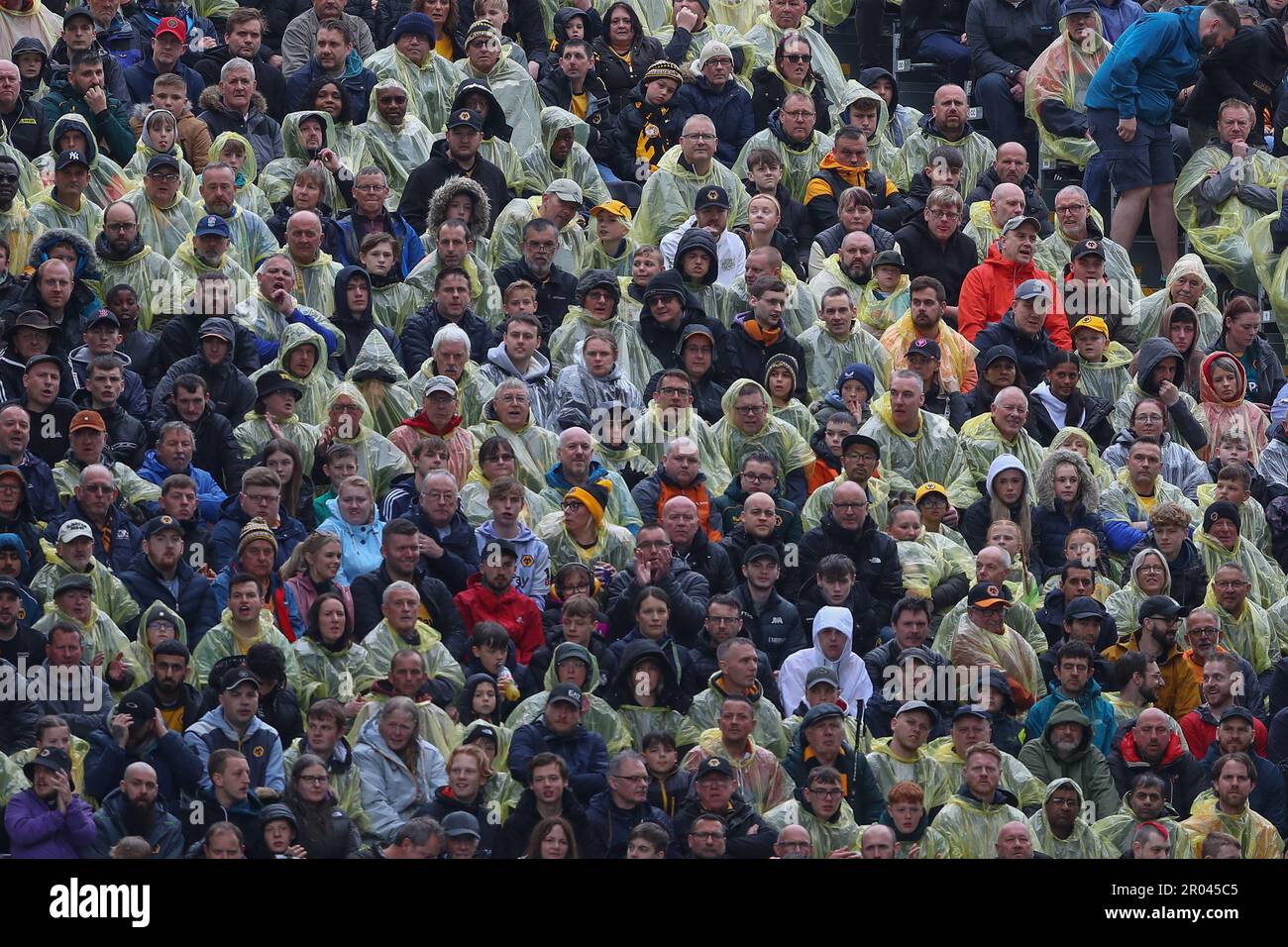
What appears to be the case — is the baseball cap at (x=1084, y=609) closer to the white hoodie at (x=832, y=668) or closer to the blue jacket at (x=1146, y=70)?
the white hoodie at (x=832, y=668)

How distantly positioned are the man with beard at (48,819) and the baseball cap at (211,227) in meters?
4.47

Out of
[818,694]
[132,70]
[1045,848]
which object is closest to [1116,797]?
[1045,848]

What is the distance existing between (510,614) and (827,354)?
3.32m

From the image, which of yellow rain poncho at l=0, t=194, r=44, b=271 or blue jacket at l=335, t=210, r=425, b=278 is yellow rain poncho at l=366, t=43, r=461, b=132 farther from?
yellow rain poncho at l=0, t=194, r=44, b=271

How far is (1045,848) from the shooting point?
1603 centimetres

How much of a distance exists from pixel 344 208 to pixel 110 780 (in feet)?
17.6

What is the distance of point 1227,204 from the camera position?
2069 cm

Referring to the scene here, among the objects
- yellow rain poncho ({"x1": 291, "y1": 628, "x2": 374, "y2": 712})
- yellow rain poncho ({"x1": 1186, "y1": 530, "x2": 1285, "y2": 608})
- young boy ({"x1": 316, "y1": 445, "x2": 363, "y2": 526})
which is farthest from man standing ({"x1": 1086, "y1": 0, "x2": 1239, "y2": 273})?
yellow rain poncho ({"x1": 291, "y1": 628, "x2": 374, "y2": 712})

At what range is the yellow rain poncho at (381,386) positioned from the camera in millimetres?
17766

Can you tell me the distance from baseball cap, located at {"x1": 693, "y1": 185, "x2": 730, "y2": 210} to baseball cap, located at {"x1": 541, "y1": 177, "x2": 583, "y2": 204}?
77 cm

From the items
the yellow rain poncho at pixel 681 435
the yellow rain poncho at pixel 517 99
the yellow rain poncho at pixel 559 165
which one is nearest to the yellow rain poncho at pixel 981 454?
the yellow rain poncho at pixel 681 435

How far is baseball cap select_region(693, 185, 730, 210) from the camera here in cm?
1938

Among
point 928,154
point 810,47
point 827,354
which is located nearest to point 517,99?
point 810,47
